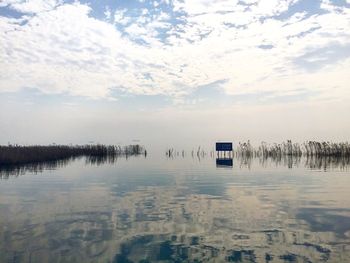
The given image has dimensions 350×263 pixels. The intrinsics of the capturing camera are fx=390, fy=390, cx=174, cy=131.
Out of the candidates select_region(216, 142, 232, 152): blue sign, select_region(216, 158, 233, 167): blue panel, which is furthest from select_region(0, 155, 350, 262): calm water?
select_region(216, 142, 232, 152): blue sign

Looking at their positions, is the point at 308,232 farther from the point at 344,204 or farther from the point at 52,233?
the point at 52,233

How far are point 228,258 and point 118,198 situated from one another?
27.7ft

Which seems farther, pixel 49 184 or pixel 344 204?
pixel 49 184

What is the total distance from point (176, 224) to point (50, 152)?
128 feet

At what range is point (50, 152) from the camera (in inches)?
1842

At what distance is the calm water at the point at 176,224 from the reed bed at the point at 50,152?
2084cm

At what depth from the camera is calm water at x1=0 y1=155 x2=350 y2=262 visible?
7.98 meters

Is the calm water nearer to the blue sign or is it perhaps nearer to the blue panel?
the blue panel

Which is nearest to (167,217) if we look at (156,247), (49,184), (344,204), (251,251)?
(156,247)

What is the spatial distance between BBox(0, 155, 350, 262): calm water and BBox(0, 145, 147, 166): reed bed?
20.8 meters

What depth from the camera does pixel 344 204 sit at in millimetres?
13820

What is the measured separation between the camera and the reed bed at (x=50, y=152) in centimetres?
3759

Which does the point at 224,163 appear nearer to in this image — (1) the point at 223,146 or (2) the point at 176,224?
(1) the point at 223,146

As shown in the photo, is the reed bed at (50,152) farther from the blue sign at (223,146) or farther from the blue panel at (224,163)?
the blue panel at (224,163)
